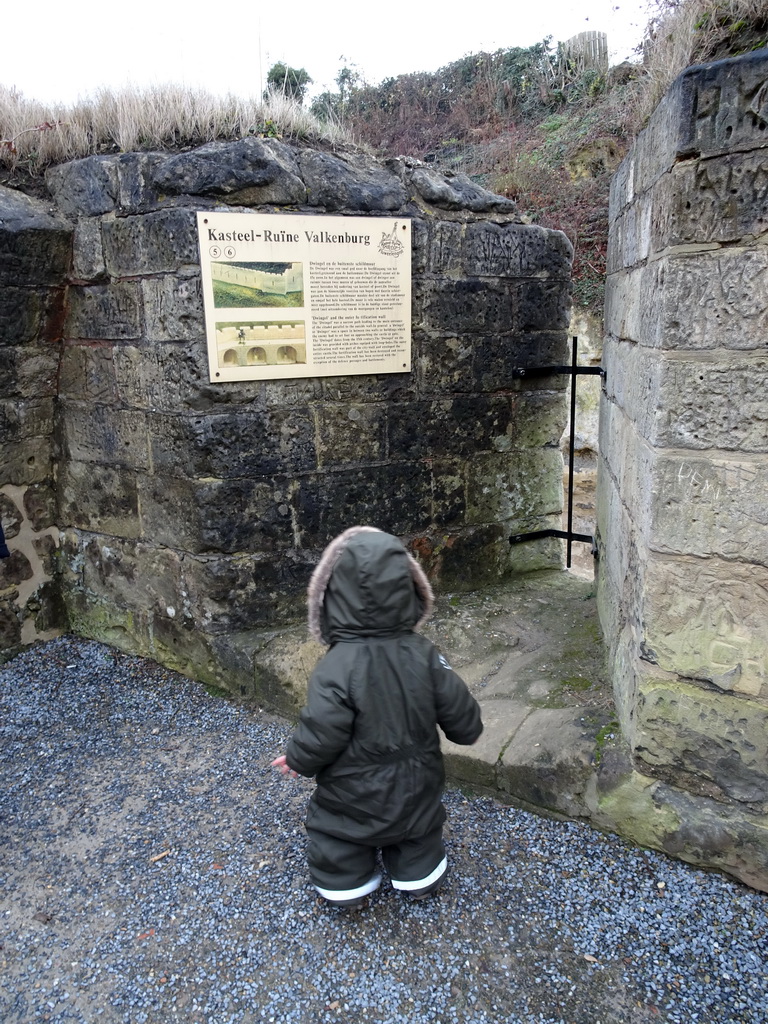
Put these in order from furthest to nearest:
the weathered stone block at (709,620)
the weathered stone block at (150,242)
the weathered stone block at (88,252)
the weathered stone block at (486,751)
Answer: the weathered stone block at (88,252)
the weathered stone block at (150,242)
the weathered stone block at (486,751)
the weathered stone block at (709,620)

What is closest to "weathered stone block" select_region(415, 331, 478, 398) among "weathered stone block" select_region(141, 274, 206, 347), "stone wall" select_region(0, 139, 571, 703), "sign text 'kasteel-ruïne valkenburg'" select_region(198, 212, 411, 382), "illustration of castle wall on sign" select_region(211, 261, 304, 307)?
"stone wall" select_region(0, 139, 571, 703)

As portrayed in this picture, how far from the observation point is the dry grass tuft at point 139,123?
354cm

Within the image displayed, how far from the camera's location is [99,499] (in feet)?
13.5

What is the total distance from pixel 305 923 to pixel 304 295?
2647 mm

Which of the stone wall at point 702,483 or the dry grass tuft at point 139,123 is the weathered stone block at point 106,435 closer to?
the dry grass tuft at point 139,123

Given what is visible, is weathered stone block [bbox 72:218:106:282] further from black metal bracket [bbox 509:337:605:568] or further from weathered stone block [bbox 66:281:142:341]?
black metal bracket [bbox 509:337:605:568]

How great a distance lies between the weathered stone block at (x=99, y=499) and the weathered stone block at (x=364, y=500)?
961mm

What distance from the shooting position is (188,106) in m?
3.56

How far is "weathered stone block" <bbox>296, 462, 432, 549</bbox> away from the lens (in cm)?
379

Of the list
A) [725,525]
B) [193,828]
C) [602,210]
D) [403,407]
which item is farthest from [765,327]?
[602,210]

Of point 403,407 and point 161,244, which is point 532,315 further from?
point 161,244

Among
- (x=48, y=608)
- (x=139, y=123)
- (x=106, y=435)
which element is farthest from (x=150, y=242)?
(x=48, y=608)

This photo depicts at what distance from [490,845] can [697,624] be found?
3.62ft

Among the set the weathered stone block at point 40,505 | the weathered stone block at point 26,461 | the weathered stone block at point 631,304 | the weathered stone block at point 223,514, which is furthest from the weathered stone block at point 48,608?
the weathered stone block at point 631,304
